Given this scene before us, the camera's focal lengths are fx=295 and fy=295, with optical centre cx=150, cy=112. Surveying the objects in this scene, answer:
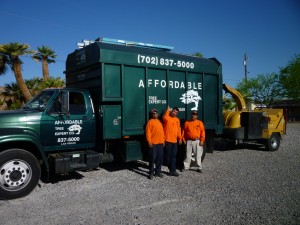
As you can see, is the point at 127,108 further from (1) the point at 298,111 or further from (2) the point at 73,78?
(1) the point at 298,111

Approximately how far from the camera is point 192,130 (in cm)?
800

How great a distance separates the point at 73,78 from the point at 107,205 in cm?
418

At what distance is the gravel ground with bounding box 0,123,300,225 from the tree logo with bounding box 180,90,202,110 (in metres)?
2.01

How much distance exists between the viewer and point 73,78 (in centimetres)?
827

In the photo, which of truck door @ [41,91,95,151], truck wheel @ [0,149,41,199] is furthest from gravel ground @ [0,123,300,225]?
truck door @ [41,91,95,151]

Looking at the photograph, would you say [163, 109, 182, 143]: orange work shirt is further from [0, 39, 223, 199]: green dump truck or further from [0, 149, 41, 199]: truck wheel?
[0, 149, 41, 199]: truck wheel

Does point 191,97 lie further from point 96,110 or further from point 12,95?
point 12,95

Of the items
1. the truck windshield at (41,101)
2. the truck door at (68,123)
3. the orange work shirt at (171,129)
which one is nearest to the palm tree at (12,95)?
the truck windshield at (41,101)

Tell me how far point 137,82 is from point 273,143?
24.2ft

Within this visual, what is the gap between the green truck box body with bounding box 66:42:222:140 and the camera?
22.9 ft

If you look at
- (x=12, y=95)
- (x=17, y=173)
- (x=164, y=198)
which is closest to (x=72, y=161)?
(x=17, y=173)

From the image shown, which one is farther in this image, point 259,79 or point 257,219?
point 259,79

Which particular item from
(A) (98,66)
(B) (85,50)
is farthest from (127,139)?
(B) (85,50)

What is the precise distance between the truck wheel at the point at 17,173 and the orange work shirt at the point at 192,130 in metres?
3.95
